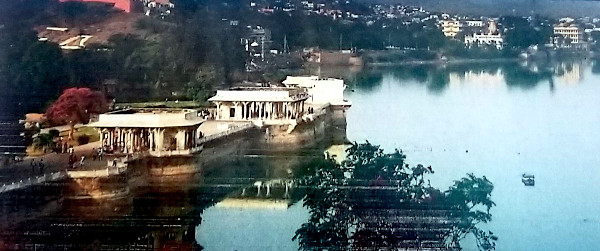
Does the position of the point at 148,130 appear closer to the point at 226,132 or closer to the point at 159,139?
the point at 159,139

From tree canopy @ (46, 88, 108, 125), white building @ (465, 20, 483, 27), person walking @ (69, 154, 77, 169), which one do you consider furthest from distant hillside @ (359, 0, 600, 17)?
person walking @ (69, 154, 77, 169)

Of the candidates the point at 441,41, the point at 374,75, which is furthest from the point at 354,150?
the point at 441,41

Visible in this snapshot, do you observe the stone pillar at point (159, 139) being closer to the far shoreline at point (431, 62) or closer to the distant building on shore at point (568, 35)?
the far shoreline at point (431, 62)

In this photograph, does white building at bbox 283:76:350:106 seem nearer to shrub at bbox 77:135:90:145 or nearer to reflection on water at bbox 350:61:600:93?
reflection on water at bbox 350:61:600:93

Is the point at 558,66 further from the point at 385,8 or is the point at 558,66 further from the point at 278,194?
the point at 278,194

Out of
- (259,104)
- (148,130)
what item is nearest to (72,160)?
(148,130)

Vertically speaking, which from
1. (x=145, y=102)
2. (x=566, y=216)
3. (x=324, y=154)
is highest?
(x=145, y=102)
